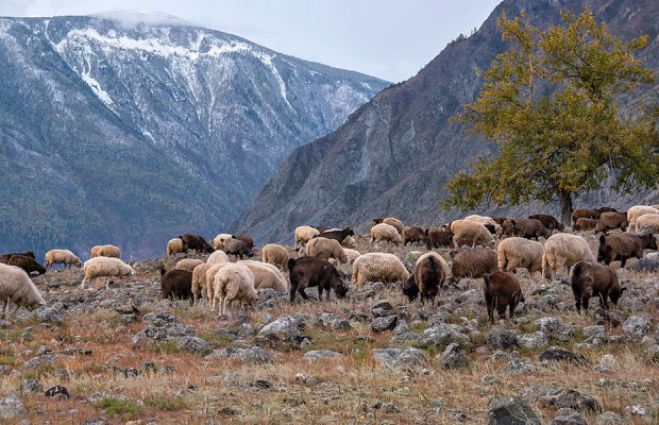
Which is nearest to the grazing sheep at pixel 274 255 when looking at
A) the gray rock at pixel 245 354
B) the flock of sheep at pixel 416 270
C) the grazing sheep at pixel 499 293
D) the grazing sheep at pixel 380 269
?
the flock of sheep at pixel 416 270

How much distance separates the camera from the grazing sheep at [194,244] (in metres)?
43.2

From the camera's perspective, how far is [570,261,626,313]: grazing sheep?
15164mm

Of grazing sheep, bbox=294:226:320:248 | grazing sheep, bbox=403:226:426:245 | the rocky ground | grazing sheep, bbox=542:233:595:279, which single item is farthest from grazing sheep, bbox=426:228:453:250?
the rocky ground

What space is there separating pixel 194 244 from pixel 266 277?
22.2 meters

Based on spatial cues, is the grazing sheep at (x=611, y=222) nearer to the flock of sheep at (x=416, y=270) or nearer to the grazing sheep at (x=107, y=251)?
the flock of sheep at (x=416, y=270)

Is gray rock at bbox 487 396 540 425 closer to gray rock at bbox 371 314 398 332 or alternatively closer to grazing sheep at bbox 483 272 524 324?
gray rock at bbox 371 314 398 332

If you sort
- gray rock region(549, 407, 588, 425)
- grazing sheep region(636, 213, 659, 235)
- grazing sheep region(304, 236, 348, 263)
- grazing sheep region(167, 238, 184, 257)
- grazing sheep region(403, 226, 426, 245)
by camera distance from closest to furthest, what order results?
gray rock region(549, 407, 588, 425), grazing sheep region(304, 236, 348, 263), grazing sheep region(636, 213, 659, 235), grazing sheep region(403, 226, 426, 245), grazing sheep region(167, 238, 184, 257)

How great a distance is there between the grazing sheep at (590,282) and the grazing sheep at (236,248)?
938 inches

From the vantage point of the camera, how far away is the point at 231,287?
18.6m

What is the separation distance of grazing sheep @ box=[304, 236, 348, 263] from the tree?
1332cm

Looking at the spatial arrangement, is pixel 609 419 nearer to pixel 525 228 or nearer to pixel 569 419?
pixel 569 419

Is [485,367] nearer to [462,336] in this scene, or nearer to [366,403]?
[462,336]

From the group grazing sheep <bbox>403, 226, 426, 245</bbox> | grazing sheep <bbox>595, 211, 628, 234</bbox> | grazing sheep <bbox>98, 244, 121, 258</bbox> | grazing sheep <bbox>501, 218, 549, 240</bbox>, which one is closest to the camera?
grazing sheep <bbox>501, 218, 549, 240</bbox>

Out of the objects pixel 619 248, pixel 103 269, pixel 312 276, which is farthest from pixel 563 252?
pixel 103 269
